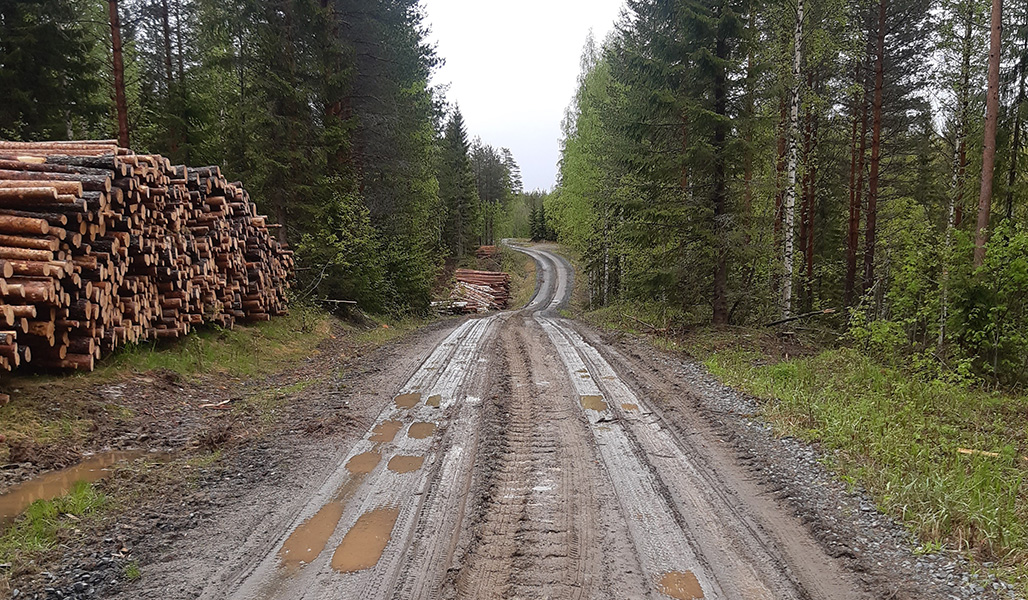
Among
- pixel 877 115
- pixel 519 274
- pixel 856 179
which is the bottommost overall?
pixel 519 274

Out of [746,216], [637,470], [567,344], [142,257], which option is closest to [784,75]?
[746,216]

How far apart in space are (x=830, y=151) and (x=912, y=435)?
13.8 m

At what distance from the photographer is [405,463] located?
5.31 m

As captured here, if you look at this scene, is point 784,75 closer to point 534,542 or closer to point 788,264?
point 788,264

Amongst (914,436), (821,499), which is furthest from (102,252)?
(914,436)

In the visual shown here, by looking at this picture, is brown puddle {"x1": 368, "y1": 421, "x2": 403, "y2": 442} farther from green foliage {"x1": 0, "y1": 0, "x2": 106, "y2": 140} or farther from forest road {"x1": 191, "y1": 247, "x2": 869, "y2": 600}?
green foliage {"x1": 0, "y1": 0, "x2": 106, "y2": 140}

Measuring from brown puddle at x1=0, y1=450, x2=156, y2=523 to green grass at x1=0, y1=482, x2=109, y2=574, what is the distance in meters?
0.12

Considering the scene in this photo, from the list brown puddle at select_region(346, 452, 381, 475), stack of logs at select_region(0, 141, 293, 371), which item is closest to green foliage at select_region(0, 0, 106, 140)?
stack of logs at select_region(0, 141, 293, 371)

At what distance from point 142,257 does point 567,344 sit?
333 inches

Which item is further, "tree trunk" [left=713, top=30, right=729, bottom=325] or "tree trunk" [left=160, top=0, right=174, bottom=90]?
"tree trunk" [left=160, top=0, right=174, bottom=90]

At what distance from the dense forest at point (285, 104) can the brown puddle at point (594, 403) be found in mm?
9762

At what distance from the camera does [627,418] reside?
6770 mm

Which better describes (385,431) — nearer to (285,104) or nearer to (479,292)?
(285,104)

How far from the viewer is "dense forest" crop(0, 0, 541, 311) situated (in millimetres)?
12602
